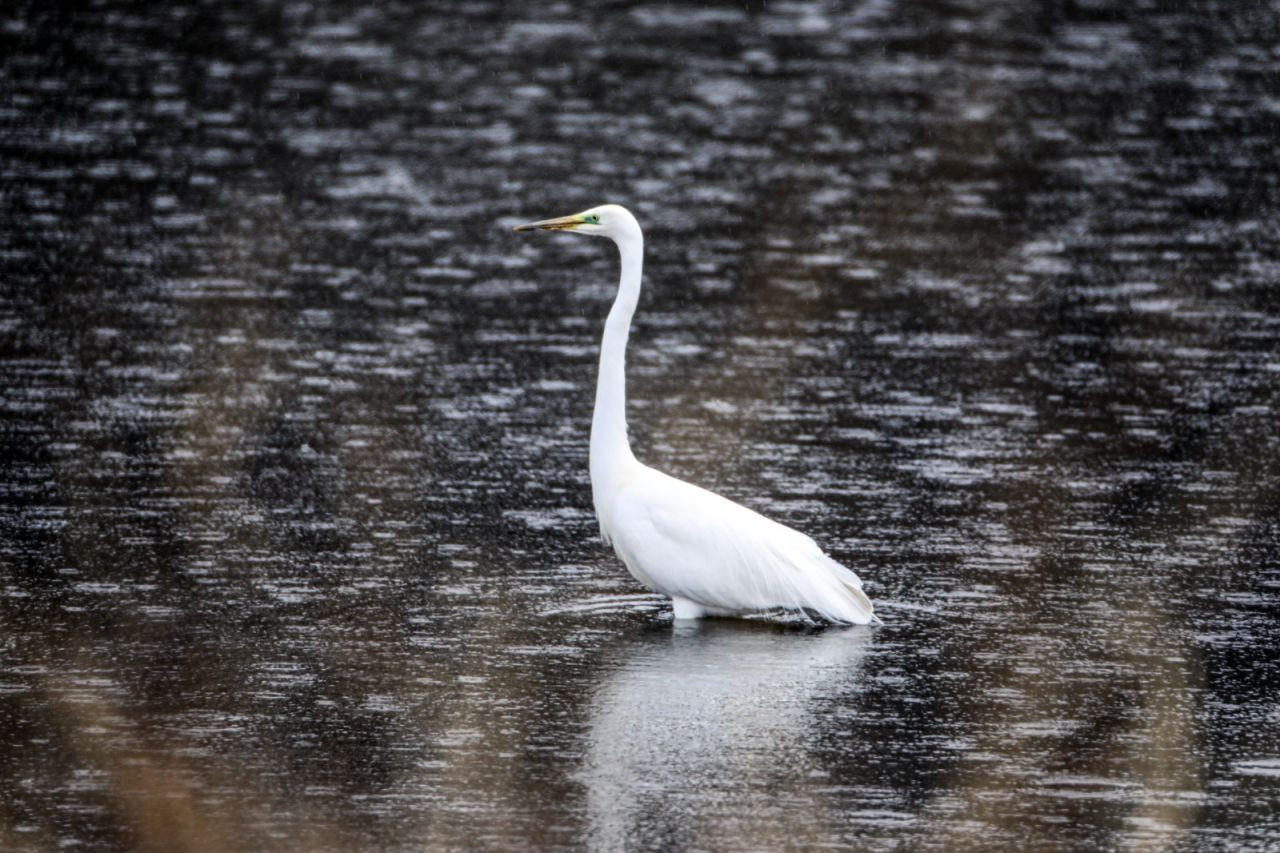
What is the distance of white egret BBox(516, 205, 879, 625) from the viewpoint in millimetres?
9523

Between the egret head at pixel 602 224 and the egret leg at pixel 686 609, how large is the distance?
1.74m

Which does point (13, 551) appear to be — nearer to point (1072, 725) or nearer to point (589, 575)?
point (589, 575)

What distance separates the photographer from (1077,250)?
56.9 feet

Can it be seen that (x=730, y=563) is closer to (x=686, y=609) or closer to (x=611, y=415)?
(x=686, y=609)

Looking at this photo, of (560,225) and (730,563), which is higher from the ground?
(560,225)

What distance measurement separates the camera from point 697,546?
9.61 metres

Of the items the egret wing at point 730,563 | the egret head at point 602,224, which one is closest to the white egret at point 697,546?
the egret wing at point 730,563

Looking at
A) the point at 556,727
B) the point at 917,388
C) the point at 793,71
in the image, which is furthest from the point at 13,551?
the point at 793,71

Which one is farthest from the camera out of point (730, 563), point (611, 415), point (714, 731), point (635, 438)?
point (635, 438)

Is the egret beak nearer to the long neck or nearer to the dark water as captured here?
the long neck

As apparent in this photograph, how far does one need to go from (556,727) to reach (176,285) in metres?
8.36

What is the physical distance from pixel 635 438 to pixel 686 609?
305cm

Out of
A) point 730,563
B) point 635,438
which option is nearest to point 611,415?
point 730,563

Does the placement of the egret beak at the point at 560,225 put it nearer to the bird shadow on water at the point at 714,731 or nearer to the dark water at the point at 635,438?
the dark water at the point at 635,438
